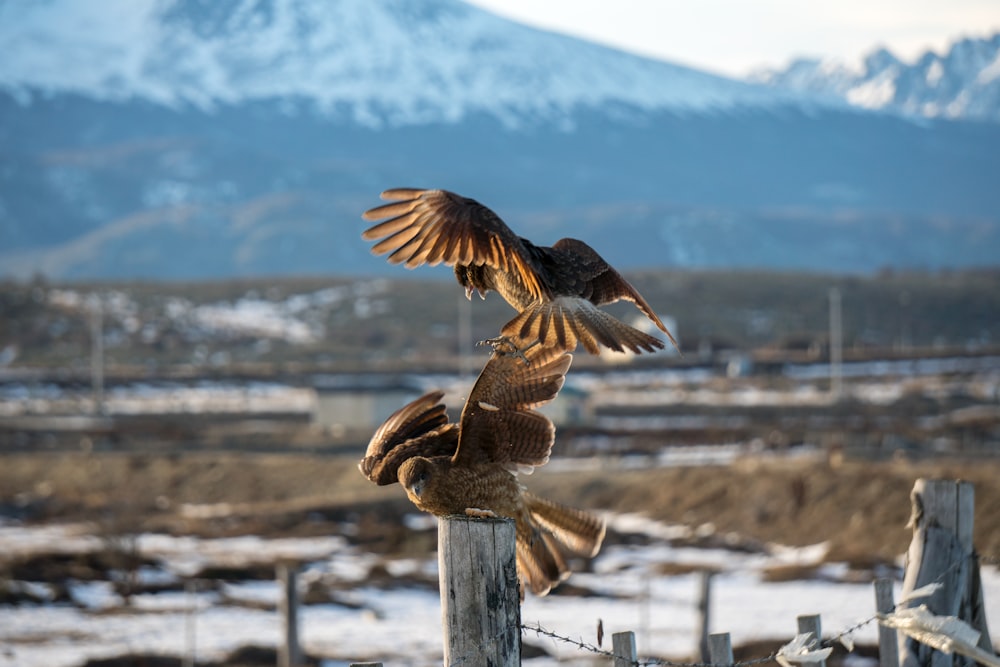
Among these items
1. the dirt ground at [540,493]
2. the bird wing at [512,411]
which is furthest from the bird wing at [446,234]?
the dirt ground at [540,493]

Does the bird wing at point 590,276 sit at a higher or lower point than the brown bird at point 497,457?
higher

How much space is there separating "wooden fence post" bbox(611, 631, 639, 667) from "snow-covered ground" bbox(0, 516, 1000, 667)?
12166 mm

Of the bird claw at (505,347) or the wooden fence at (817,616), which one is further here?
the bird claw at (505,347)

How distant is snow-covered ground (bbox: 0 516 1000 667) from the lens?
2042 centimetres

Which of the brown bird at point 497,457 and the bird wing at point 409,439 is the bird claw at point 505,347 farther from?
the bird wing at point 409,439

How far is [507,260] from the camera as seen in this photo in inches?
257

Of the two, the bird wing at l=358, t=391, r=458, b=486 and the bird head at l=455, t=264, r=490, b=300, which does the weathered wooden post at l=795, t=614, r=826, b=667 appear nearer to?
the bird wing at l=358, t=391, r=458, b=486

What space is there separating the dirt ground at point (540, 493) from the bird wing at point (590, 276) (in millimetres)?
18876

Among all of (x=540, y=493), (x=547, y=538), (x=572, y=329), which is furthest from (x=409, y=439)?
(x=540, y=493)

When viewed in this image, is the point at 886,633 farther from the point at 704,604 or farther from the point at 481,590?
the point at 704,604

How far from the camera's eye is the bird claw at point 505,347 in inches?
243

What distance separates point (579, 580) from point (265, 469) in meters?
17.7

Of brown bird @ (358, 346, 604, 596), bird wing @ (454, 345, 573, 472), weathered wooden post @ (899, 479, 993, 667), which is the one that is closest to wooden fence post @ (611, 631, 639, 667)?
brown bird @ (358, 346, 604, 596)

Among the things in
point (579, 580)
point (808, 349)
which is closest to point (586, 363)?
point (808, 349)
